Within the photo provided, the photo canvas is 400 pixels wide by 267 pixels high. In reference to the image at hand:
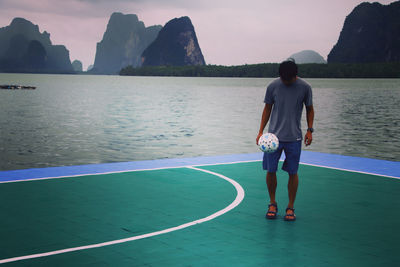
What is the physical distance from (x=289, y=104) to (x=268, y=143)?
563mm

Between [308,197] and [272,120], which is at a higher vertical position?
[272,120]

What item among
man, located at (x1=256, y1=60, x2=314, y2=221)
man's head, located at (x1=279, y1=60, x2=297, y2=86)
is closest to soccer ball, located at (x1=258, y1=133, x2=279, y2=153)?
man, located at (x1=256, y1=60, x2=314, y2=221)

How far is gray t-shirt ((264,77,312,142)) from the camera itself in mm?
6891

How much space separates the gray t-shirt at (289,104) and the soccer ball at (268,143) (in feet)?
0.40

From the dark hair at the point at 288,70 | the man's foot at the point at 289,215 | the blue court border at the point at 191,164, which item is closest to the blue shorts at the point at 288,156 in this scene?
the man's foot at the point at 289,215

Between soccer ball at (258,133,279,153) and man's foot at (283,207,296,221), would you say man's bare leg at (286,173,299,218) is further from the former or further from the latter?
soccer ball at (258,133,279,153)

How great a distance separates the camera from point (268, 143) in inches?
269

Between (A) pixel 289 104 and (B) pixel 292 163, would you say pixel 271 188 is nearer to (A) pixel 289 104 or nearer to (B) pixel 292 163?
(B) pixel 292 163

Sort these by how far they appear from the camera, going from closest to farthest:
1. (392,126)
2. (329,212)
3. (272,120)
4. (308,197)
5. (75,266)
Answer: (75,266), (272,120), (329,212), (308,197), (392,126)

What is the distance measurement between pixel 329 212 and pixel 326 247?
5.41ft

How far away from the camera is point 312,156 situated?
1325 centimetres

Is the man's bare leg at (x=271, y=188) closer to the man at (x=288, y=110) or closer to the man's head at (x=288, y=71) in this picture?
the man at (x=288, y=110)

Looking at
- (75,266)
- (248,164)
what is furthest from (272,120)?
(248,164)

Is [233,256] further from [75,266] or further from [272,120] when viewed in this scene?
[272,120]
